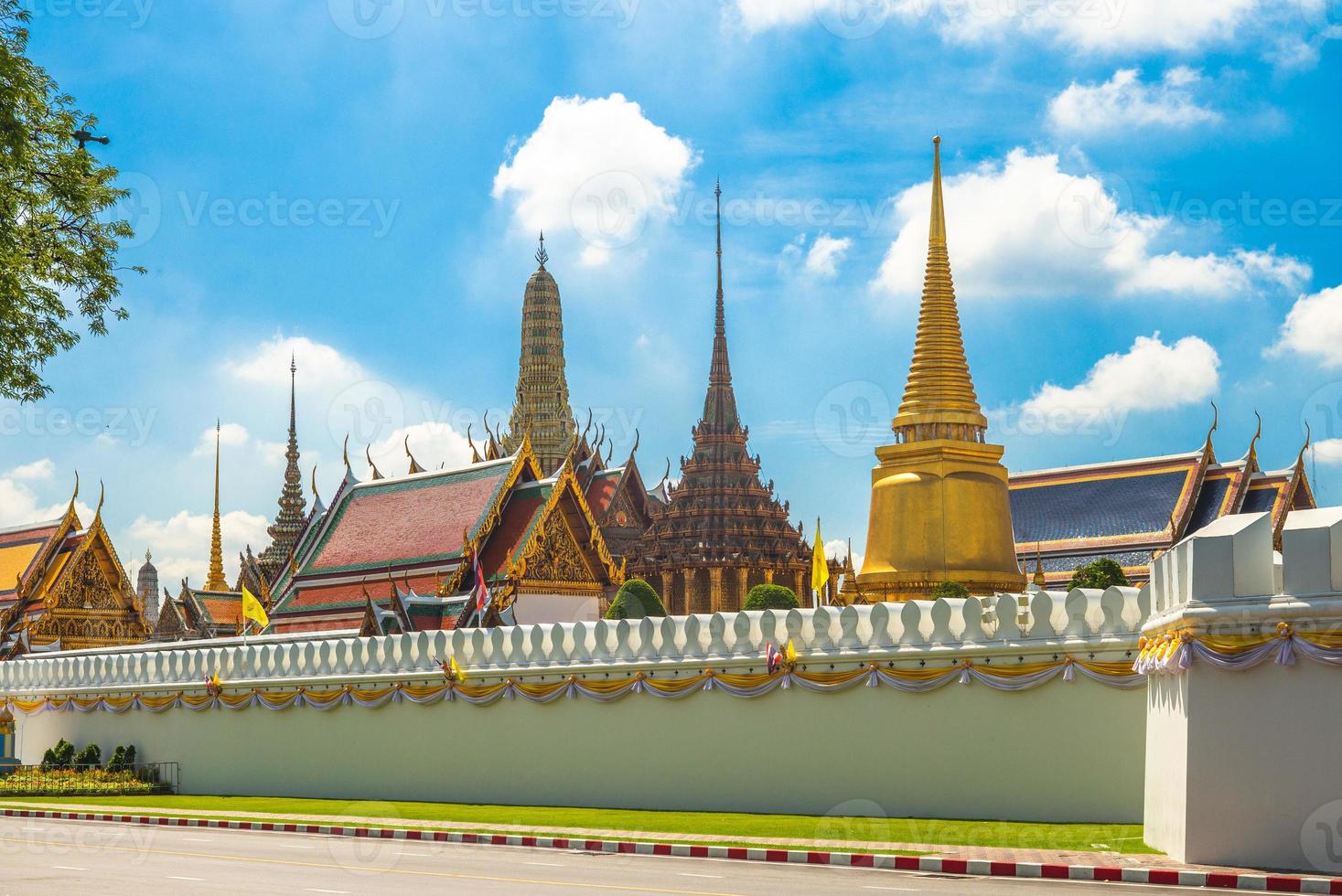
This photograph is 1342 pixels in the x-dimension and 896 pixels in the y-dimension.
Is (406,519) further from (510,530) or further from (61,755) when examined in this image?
(61,755)

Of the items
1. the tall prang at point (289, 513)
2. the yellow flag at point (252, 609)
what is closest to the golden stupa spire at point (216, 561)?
the tall prang at point (289, 513)

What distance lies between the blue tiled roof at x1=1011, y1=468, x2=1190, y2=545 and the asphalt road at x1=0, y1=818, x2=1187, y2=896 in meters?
33.6

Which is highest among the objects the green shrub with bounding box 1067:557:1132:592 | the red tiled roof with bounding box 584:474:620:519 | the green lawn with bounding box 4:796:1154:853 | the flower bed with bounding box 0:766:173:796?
the red tiled roof with bounding box 584:474:620:519

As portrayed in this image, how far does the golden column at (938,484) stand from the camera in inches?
1563

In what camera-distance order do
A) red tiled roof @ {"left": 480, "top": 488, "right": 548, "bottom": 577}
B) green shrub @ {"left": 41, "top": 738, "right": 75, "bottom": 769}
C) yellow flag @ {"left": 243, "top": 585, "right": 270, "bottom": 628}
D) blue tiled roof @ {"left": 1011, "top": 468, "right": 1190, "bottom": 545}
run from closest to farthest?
green shrub @ {"left": 41, "top": 738, "right": 75, "bottom": 769} → yellow flag @ {"left": 243, "top": 585, "right": 270, "bottom": 628} → red tiled roof @ {"left": 480, "top": 488, "right": 548, "bottom": 577} → blue tiled roof @ {"left": 1011, "top": 468, "right": 1190, "bottom": 545}

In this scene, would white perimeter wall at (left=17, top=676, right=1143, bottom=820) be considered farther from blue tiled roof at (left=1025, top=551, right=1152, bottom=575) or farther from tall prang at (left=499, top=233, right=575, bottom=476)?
tall prang at (left=499, top=233, right=575, bottom=476)

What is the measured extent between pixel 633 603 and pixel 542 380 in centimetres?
4046

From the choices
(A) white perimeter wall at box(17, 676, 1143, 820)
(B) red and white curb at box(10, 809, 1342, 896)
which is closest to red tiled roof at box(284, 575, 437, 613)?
(A) white perimeter wall at box(17, 676, 1143, 820)

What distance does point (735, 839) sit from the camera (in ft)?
60.3

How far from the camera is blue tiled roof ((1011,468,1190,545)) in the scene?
48750 millimetres

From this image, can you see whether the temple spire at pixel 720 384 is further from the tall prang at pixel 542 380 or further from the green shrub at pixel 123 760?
the green shrub at pixel 123 760

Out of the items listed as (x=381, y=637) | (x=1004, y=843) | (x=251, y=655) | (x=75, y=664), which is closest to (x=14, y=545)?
(x=75, y=664)

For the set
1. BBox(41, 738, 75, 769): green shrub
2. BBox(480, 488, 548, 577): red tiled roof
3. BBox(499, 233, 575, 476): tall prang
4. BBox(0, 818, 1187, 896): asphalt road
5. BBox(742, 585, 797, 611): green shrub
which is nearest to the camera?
BBox(0, 818, 1187, 896): asphalt road

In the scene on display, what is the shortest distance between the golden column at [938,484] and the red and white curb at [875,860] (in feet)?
67.4
